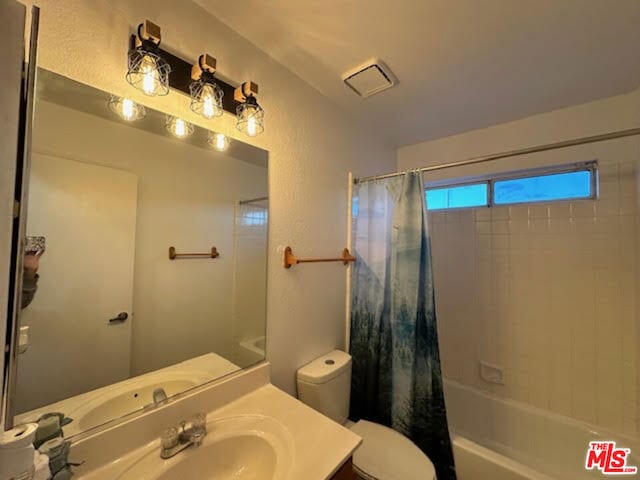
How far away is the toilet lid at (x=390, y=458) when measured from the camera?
3.83ft

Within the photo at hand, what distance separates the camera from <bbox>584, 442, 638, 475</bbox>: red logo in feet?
4.67

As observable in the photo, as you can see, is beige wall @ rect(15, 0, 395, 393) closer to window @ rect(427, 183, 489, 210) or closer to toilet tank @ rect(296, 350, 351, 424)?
toilet tank @ rect(296, 350, 351, 424)

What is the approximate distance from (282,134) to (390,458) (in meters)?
1.68

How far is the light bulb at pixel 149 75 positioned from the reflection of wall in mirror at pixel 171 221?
0.15m

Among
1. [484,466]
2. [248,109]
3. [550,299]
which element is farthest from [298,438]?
[550,299]

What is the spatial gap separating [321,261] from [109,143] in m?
1.08

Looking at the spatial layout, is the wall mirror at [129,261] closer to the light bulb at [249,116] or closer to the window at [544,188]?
the light bulb at [249,116]

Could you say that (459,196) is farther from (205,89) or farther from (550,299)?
(205,89)

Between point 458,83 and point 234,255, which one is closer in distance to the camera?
point 234,255

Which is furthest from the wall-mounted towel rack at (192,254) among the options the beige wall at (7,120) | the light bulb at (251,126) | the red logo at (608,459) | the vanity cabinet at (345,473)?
the red logo at (608,459)

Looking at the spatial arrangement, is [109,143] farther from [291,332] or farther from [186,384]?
[291,332]

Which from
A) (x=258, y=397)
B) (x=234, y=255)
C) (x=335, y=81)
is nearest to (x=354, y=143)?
(x=335, y=81)

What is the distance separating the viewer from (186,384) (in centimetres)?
99

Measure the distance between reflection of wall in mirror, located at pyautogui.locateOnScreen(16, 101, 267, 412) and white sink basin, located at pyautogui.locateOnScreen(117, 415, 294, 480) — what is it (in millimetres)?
265
